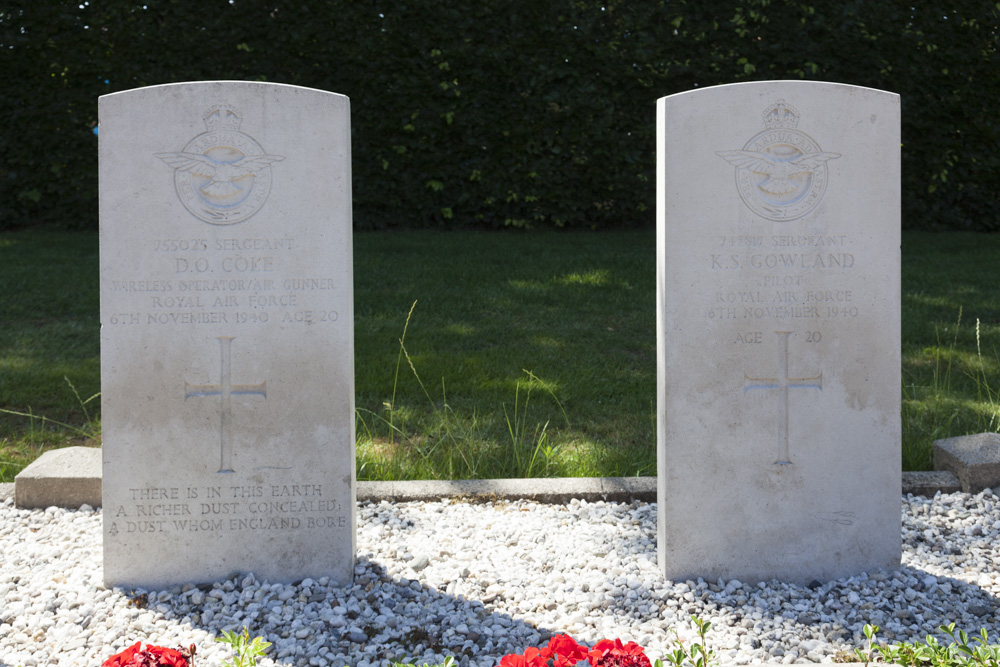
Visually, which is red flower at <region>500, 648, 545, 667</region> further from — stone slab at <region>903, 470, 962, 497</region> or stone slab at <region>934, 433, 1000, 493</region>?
stone slab at <region>934, 433, 1000, 493</region>

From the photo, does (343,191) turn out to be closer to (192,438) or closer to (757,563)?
(192,438)

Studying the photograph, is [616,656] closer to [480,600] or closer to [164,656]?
[164,656]

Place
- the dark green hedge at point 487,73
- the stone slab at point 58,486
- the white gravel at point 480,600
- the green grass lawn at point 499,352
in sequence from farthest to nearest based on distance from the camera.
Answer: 1. the dark green hedge at point 487,73
2. the green grass lawn at point 499,352
3. the stone slab at point 58,486
4. the white gravel at point 480,600

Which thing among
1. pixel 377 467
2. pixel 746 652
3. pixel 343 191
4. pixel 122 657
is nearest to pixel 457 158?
pixel 377 467

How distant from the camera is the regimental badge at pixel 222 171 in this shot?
9.25 feet

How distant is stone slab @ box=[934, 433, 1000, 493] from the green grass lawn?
0.53 feet

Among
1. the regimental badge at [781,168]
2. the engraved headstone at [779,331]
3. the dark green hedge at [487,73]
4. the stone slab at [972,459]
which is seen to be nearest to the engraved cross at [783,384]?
the engraved headstone at [779,331]

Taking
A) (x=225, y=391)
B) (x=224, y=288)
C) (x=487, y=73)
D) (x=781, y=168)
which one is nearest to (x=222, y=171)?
(x=224, y=288)

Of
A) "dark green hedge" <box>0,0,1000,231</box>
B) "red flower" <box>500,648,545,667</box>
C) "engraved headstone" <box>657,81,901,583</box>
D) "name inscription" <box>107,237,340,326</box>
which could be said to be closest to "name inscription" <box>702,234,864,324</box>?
"engraved headstone" <box>657,81,901,583</box>

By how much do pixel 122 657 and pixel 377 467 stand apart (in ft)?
7.38

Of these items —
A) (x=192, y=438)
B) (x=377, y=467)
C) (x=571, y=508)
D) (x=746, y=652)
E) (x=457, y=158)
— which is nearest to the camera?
(x=746, y=652)

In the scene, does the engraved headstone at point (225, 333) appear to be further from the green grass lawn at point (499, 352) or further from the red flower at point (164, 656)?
the red flower at point (164, 656)

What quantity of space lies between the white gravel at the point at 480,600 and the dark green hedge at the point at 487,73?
234 inches

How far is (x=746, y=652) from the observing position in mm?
2523
